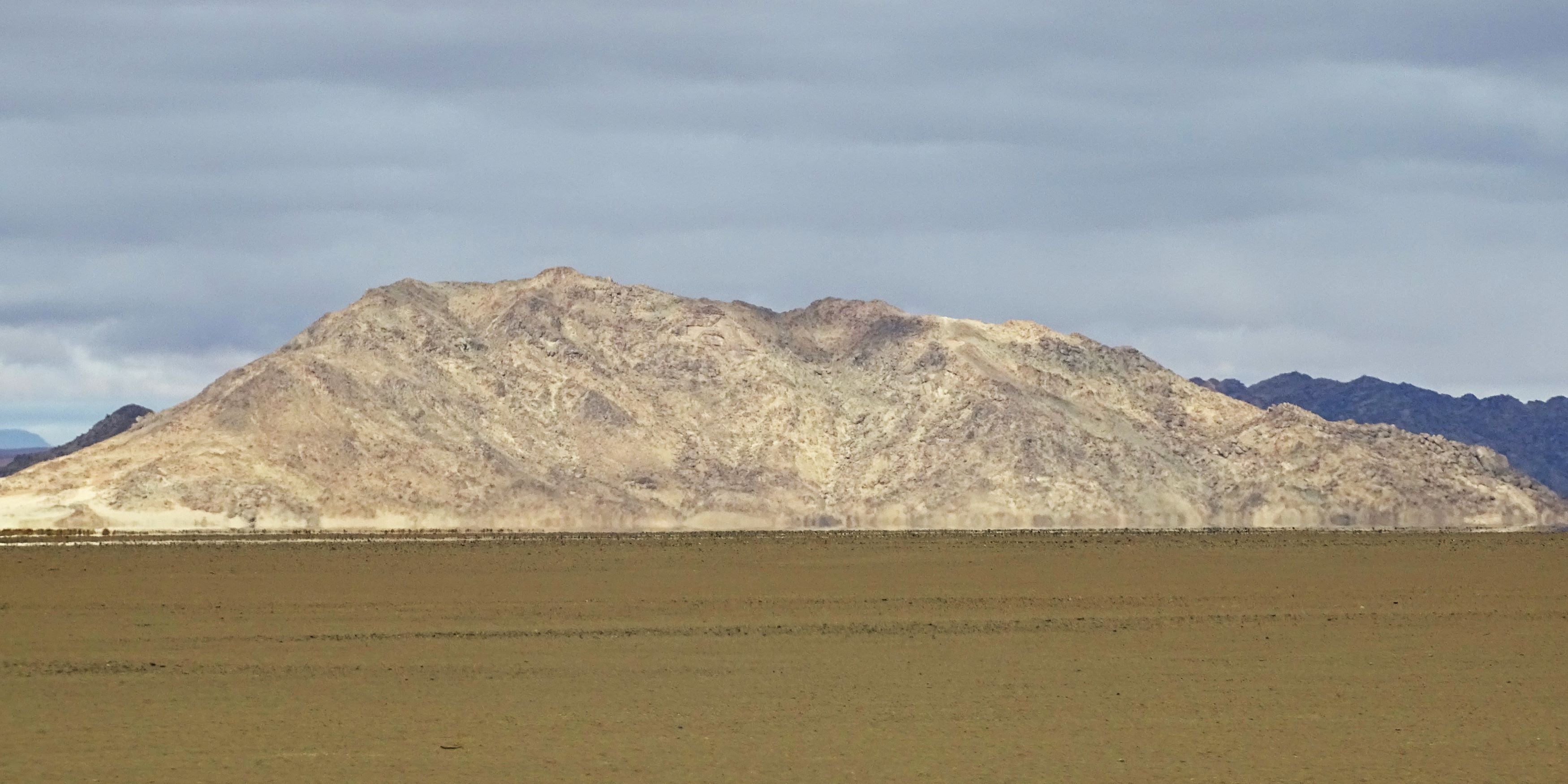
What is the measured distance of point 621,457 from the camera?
450ft

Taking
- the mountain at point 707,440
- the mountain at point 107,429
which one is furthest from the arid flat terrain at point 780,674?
the mountain at point 107,429

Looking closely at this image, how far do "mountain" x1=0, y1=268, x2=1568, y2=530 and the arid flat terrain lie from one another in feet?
187

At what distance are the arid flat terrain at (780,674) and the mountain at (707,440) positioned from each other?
57.0m

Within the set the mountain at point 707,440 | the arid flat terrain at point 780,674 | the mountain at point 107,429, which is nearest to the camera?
the arid flat terrain at point 780,674

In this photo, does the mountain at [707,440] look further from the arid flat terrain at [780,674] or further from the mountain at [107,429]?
the arid flat terrain at [780,674]

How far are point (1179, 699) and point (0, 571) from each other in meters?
45.2

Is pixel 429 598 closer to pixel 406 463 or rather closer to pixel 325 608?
pixel 325 608

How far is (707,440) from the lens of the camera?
141625mm

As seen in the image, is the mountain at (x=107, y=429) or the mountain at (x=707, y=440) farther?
the mountain at (x=107, y=429)

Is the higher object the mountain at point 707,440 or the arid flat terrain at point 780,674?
the mountain at point 707,440

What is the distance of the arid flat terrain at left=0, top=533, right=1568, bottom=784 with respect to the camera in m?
25.0

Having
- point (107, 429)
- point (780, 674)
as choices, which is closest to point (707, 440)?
point (107, 429)

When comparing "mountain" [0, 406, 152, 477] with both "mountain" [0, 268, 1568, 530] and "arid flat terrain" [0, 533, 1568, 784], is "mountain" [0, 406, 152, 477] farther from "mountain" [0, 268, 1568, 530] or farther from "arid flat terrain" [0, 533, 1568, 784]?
Answer: "arid flat terrain" [0, 533, 1568, 784]

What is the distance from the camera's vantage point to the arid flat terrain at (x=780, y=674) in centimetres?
2505
